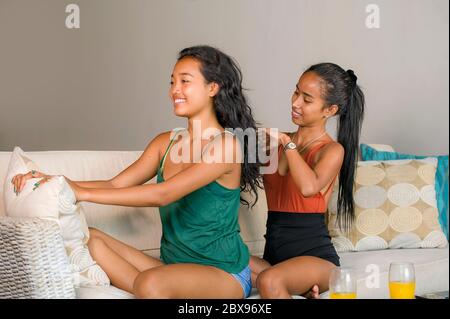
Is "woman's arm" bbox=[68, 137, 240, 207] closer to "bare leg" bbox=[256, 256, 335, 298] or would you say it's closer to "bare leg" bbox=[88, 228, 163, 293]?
"bare leg" bbox=[88, 228, 163, 293]

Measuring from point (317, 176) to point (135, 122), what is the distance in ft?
7.73

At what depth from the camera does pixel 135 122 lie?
4508mm

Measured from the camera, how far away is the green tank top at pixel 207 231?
207cm

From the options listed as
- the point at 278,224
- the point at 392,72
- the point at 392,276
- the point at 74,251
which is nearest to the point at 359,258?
the point at 278,224

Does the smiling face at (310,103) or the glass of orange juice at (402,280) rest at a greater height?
the smiling face at (310,103)

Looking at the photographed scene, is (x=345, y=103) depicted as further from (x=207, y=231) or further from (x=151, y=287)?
(x=151, y=287)

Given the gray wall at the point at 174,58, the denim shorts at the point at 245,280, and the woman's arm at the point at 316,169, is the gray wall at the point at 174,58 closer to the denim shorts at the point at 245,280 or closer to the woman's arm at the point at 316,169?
the woman's arm at the point at 316,169

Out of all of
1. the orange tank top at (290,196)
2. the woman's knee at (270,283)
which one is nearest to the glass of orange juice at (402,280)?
the woman's knee at (270,283)

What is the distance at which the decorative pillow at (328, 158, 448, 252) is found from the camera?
293cm

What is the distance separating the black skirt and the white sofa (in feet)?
0.52

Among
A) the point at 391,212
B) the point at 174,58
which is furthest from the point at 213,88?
the point at 174,58

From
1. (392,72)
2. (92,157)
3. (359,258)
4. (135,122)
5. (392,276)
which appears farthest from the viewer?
(135,122)

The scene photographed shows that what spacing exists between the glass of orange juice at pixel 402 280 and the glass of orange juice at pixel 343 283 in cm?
14

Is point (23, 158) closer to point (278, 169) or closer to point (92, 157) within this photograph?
point (92, 157)
